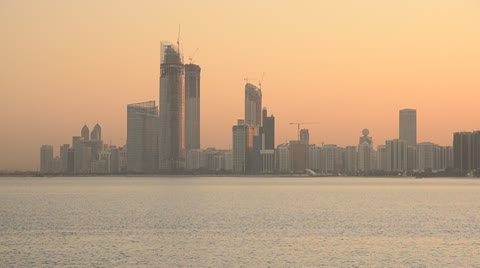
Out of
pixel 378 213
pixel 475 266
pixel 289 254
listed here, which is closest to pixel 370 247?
pixel 289 254

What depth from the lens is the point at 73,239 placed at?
77.4m

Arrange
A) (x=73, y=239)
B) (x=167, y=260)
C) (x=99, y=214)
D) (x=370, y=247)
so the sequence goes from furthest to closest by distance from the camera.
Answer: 1. (x=99, y=214)
2. (x=73, y=239)
3. (x=370, y=247)
4. (x=167, y=260)

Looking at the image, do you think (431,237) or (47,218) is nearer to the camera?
(431,237)

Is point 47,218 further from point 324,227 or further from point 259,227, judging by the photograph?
point 324,227

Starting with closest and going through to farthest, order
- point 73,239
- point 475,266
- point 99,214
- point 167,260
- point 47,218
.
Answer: point 475,266 < point 167,260 < point 73,239 < point 47,218 < point 99,214

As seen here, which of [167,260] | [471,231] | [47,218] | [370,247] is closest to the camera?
[167,260]

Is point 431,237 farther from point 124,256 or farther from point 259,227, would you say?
point 124,256

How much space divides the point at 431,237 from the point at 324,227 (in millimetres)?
14818

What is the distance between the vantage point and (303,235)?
81938mm

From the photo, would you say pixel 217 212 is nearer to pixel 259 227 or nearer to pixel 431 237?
pixel 259 227

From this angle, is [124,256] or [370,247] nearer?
[124,256]

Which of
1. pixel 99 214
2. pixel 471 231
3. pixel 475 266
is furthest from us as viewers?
pixel 99 214

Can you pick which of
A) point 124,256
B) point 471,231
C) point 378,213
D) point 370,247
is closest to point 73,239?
point 124,256

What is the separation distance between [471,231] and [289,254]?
29214mm
